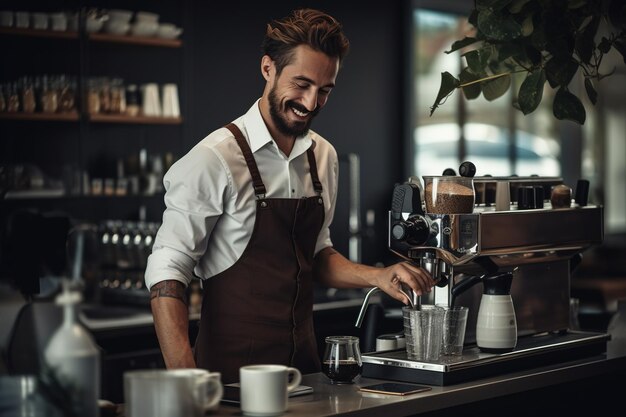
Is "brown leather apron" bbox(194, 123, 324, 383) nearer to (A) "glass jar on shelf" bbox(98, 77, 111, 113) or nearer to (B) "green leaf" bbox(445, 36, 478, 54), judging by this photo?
(B) "green leaf" bbox(445, 36, 478, 54)

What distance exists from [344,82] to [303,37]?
13.1 ft

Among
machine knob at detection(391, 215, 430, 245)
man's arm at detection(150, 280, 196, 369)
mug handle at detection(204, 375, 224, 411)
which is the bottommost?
mug handle at detection(204, 375, 224, 411)

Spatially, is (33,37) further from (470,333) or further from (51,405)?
(51,405)

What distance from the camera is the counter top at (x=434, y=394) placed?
234 cm

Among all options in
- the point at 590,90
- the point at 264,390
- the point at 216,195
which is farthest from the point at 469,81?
the point at 264,390

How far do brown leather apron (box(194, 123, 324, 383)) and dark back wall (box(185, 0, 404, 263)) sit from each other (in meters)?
2.79

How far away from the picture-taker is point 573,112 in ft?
10.1

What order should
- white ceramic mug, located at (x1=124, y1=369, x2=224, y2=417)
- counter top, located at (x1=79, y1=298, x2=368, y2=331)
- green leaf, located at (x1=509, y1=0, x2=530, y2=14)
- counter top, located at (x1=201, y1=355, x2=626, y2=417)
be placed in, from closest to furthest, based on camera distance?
white ceramic mug, located at (x1=124, y1=369, x2=224, y2=417), counter top, located at (x1=201, y1=355, x2=626, y2=417), green leaf, located at (x1=509, y1=0, x2=530, y2=14), counter top, located at (x1=79, y1=298, x2=368, y2=331)

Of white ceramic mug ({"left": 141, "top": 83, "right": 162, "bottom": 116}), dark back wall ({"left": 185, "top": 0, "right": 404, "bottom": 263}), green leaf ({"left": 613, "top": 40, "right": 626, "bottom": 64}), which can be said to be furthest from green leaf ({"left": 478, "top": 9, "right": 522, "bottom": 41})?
dark back wall ({"left": 185, "top": 0, "right": 404, "bottom": 263})

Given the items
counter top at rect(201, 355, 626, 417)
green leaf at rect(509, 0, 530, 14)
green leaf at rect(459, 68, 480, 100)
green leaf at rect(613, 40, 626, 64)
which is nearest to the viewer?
counter top at rect(201, 355, 626, 417)

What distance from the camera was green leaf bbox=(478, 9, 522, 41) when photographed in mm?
3010

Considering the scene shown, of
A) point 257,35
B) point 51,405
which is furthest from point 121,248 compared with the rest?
point 51,405

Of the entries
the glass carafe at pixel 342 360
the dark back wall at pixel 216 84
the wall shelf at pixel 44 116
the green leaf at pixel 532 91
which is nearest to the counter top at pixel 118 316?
the dark back wall at pixel 216 84

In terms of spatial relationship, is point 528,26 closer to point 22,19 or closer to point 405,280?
point 405,280
